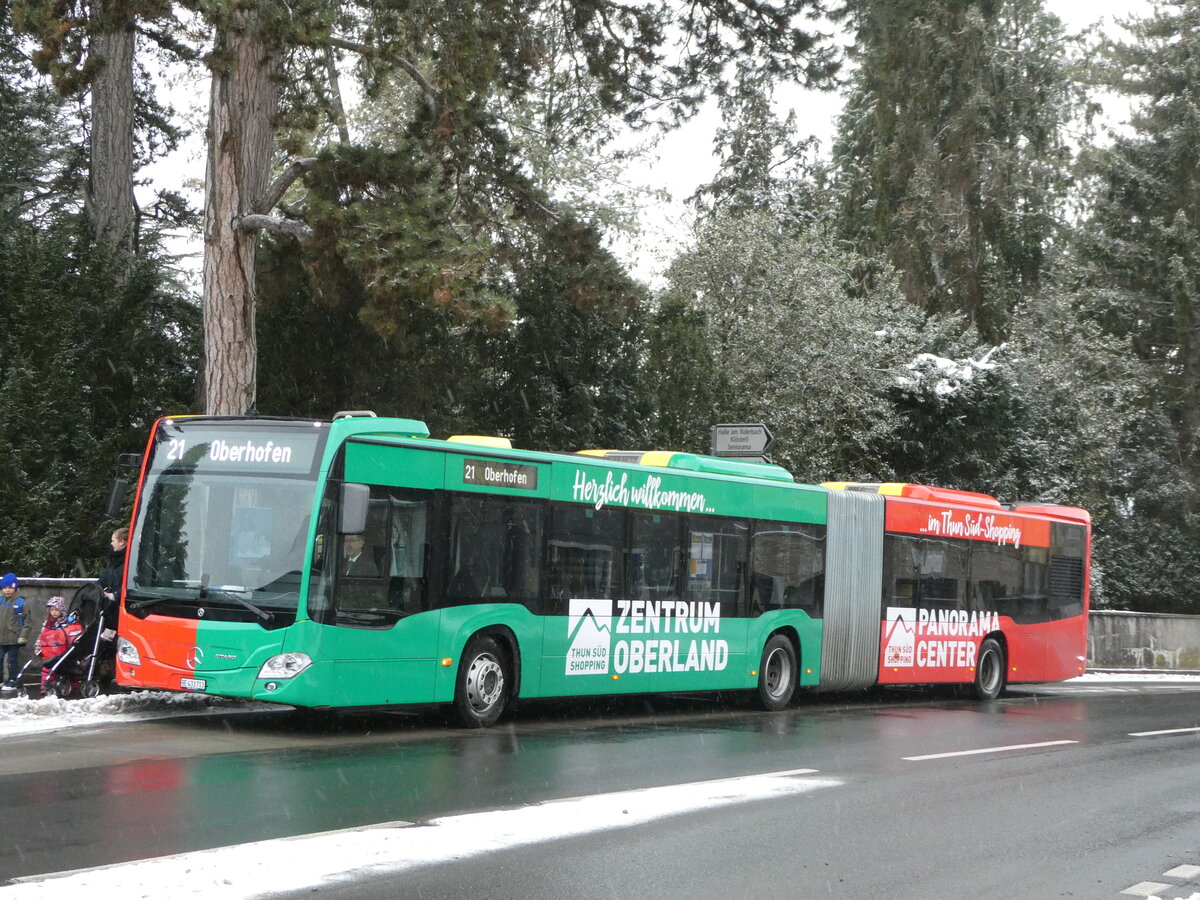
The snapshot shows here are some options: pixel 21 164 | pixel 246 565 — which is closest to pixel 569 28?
pixel 246 565

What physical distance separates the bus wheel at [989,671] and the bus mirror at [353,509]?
12266mm

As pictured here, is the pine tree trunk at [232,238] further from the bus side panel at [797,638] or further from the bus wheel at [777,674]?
the bus wheel at [777,674]

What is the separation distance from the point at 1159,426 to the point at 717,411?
67.7 ft

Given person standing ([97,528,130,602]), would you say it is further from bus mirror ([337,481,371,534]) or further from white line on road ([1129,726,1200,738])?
white line on road ([1129,726,1200,738])

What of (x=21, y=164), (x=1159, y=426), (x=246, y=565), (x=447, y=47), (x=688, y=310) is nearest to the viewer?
(x=246, y=565)

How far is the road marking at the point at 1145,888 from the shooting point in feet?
23.7

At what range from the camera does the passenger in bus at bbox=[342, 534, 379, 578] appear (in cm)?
1258

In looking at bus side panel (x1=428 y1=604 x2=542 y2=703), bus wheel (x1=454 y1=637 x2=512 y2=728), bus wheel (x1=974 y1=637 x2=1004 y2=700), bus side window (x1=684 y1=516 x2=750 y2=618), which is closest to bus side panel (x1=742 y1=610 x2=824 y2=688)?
bus side window (x1=684 y1=516 x2=750 y2=618)

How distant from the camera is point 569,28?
1969 cm

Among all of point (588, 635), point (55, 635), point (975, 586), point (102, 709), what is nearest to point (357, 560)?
point (102, 709)

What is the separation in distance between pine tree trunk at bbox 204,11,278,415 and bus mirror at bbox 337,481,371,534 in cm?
592

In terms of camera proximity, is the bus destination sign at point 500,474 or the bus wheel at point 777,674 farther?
the bus wheel at point 777,674

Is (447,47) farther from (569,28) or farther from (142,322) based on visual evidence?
(142,322)

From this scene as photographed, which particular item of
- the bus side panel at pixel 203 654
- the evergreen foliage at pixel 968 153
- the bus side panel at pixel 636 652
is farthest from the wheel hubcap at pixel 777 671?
the evergreen foliage at pixel 968 153
